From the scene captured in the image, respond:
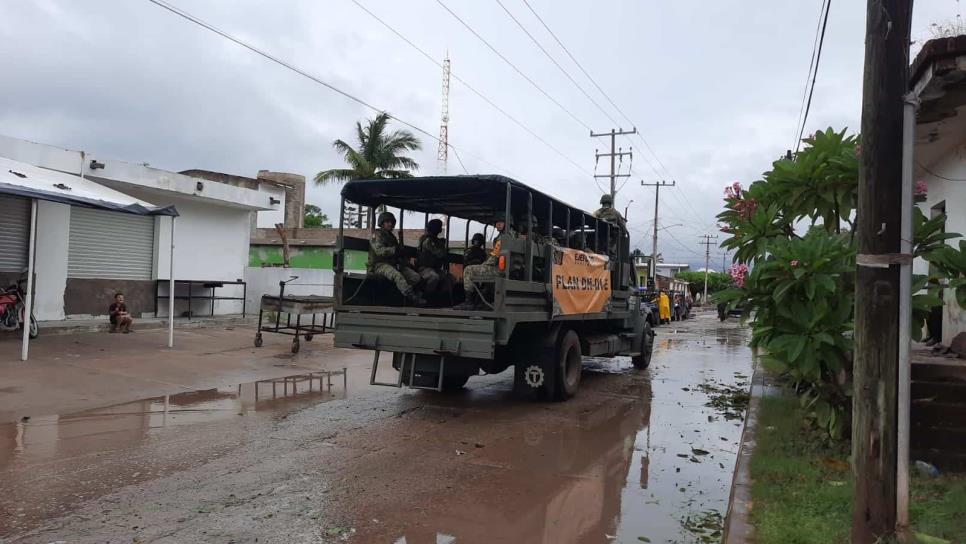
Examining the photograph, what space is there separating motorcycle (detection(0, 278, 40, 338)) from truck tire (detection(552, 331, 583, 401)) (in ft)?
32.2

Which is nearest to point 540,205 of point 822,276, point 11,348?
point 822,276

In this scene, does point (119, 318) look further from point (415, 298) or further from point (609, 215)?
point (609, 215)

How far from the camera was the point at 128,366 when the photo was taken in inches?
405

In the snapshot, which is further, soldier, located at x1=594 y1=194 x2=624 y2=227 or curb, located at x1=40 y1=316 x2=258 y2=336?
curb, located at x1=40 y1=316 x2=258 y2=336

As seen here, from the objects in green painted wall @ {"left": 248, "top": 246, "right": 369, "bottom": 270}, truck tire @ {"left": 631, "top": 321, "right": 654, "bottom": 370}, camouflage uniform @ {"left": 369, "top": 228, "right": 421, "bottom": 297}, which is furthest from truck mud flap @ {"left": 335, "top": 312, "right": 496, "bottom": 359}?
green painted wall @ {"left": 248, "top": 246, "right": 369, "bottom": 270}

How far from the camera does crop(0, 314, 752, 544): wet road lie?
4.43m

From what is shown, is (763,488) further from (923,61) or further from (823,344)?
(923,61)

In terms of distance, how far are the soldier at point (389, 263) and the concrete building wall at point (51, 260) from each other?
885 centimetres

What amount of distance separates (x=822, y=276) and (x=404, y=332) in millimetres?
4495

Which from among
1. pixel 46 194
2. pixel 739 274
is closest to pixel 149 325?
pixel 46 194

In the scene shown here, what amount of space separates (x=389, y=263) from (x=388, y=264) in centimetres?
9

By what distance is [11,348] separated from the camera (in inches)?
429

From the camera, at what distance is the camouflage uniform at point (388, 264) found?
873 centimetres

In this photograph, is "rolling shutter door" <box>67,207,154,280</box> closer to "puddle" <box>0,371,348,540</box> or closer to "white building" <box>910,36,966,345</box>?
"puddle" <box>0,371,348,540</box>
